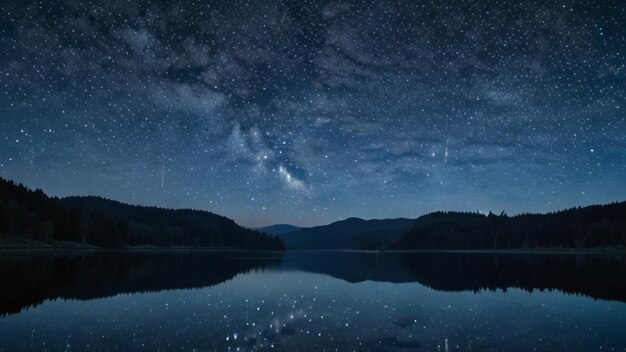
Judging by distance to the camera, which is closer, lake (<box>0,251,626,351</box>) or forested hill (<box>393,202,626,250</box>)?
lake (<box>0,251,626,351</box>)

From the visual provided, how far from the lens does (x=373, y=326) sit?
57.9ft

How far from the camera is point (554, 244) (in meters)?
168

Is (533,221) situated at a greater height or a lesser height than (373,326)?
greater

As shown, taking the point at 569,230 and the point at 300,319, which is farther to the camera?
the point at 569,230

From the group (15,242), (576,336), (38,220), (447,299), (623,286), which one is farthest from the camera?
(38,220)

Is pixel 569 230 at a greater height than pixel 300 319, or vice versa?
pixel 569 230

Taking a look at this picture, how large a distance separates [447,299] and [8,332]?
23.1m

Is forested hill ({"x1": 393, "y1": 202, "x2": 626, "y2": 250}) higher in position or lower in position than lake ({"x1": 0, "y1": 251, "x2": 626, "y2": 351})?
higher

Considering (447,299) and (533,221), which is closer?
(447,299)

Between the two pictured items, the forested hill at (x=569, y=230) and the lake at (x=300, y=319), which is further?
the forested hill at (x=569, y=230)

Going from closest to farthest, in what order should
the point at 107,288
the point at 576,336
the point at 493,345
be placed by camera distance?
the point at 493,345 → the point at 576,336 → the point at 107,288

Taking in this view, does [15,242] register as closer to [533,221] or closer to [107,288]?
[107,288]

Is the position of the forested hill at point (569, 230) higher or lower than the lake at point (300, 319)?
higher

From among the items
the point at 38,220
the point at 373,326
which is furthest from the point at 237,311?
the point at 38,220
